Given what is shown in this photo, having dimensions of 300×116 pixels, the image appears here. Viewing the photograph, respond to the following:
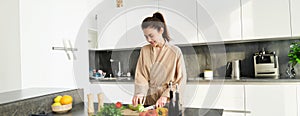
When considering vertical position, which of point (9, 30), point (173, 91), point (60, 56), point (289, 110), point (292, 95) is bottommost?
point (289, 110)

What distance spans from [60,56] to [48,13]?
0.25 meters

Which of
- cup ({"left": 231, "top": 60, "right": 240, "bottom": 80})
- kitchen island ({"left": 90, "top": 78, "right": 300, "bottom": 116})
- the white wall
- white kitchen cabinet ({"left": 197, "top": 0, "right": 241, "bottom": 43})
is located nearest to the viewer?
the white wall

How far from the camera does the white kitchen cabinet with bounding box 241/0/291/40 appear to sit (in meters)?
1.60

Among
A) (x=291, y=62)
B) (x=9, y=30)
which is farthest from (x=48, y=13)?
(x=291, y=62)

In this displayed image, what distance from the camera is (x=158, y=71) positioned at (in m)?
0.80

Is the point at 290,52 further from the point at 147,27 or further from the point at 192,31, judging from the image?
the point at 147,27

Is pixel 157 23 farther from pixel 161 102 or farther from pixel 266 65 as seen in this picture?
pixel 266 65

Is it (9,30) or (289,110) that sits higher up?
(9,30)

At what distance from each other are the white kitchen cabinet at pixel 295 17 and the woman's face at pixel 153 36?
49.2 inches

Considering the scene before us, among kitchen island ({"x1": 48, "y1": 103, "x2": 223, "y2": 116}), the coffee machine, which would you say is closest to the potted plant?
the coffee machine

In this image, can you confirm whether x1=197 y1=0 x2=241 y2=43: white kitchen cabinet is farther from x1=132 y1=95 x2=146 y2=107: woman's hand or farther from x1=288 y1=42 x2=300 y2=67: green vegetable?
x1=132 y1=95 x2=146 y2=107: woman's hand

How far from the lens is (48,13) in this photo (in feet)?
4.13

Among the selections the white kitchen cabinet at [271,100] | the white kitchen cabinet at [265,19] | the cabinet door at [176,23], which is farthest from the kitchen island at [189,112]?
the white kitchen cabinet at [265,19]

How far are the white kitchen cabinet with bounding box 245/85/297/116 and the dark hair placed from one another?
40.7 inches
